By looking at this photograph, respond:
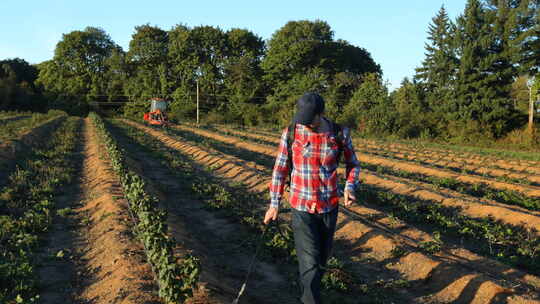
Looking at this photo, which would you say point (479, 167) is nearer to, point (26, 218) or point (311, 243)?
point (311, 243)

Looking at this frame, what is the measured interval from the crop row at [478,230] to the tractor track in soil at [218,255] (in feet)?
11.1

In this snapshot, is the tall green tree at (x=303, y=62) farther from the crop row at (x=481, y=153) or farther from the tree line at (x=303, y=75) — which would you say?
the crop row at (x=481, y=153)

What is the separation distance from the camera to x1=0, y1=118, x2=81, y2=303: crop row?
4.95 meters

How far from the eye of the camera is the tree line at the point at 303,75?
29781mm

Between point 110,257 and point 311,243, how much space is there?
3.38 m

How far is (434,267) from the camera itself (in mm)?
5613

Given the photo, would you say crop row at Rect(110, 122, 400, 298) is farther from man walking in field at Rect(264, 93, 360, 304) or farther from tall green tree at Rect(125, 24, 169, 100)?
tall green tree at Rect(125, 24, 169, 100)

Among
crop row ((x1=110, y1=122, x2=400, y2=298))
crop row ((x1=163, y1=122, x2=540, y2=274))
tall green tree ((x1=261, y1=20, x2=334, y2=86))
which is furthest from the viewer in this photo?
tall green tree ((x1=261, y1=20, x2=334, y2=86))

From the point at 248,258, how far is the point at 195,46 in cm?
5877

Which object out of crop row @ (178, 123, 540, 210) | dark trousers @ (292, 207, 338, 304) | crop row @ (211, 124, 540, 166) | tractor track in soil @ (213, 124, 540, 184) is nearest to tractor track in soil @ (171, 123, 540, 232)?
crop row @ (178, 123, 540, 210)

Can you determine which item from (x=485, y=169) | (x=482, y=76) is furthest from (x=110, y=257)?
(x=482, y=76)

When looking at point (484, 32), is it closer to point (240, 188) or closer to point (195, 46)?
point (240, 188)

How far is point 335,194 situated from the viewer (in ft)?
11.9

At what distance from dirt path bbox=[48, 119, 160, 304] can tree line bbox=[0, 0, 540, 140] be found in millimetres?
26782
